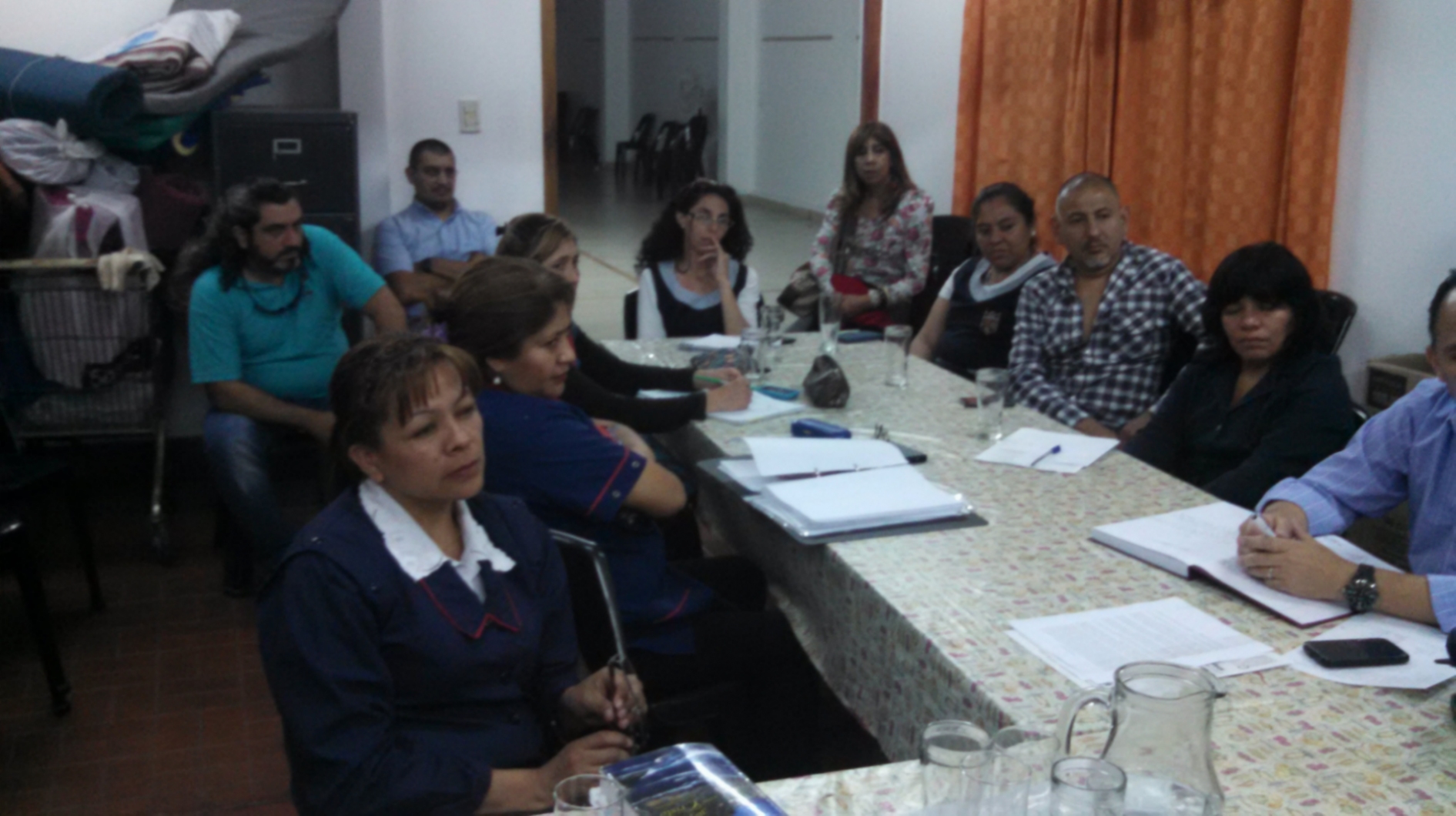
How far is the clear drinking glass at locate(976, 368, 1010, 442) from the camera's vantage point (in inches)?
104

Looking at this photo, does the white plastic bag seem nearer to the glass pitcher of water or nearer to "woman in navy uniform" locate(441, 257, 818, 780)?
"woman in navy uniform" locate(441, 257, 818, 780)

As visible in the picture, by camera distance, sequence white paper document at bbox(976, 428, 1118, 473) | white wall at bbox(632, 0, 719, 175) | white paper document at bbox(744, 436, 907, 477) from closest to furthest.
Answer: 1. white paper document at bbox(744, 436, 907, 477)
2. white paper document at bbox(976, 428, 1118, 473)
3. white wall at bbox(632, 0, 719, 175)

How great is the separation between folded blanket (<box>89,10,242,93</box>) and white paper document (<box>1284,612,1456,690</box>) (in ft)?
12.5

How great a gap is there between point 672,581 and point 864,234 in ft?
9.26

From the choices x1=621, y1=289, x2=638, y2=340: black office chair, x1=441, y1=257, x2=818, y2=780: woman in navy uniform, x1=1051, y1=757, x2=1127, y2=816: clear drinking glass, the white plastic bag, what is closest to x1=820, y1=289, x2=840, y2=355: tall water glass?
x1=621, y1=289, x2=638, y2=340: black office chair

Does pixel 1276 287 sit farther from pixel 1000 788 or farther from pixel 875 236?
pixel 875 236

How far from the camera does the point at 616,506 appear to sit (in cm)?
213

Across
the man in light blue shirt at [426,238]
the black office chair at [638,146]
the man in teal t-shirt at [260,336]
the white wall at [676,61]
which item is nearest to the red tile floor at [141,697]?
the man in teal t-shirt at [260,336]

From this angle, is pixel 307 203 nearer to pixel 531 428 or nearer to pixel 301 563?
pixel 531 428

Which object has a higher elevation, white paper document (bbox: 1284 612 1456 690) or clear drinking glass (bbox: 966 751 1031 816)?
clear drinking glass (bbox: 966 751 1031 816)

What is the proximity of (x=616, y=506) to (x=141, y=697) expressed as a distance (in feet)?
5.43

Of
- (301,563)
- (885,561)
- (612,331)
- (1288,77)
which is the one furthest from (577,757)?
(612,331)

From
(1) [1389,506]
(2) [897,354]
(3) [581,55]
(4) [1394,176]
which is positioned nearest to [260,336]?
(2) [897,354]

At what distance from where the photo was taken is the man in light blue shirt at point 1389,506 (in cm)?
169
